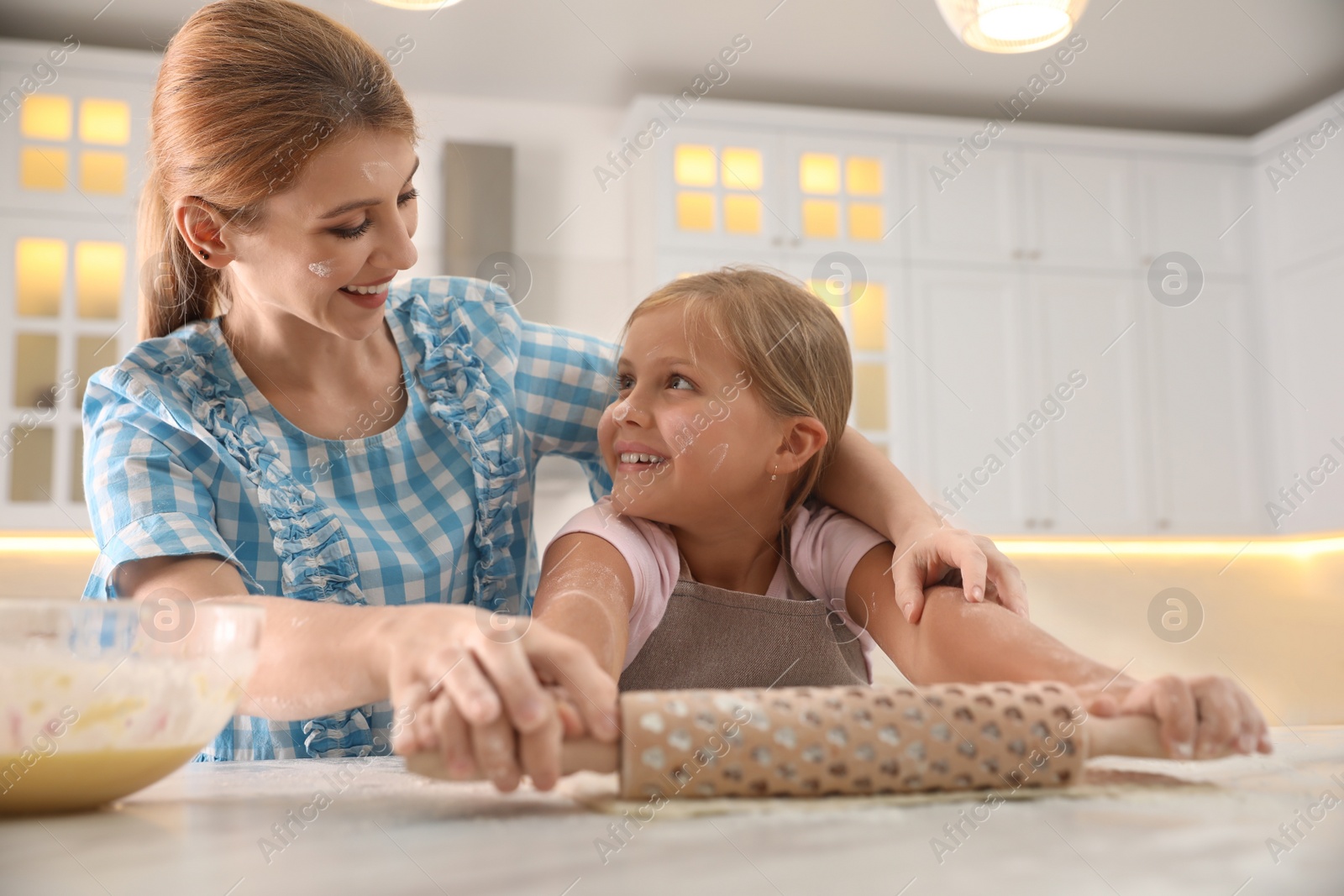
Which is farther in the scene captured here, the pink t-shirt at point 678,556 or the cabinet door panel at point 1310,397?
the cabinet door panel at point 1310,397

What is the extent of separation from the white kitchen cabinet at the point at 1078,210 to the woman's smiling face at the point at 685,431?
2532 millimetres

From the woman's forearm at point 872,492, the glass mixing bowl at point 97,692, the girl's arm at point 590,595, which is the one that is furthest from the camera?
the woman's forearm at point 872,492

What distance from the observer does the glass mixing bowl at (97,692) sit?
1.51 feet

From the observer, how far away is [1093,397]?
10.8ft

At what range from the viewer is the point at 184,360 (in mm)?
930

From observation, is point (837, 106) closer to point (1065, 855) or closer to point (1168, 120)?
point (1168, 120)

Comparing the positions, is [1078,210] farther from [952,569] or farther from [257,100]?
[257,100]

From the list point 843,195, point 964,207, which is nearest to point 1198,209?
point 964,207

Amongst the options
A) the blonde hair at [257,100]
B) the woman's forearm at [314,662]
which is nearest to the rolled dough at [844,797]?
the woman's forearm at [314,662]

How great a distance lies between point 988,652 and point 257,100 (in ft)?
2.41

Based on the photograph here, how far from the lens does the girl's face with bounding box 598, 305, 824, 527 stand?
37.8 inches

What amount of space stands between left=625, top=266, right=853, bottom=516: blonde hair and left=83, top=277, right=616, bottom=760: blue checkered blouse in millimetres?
148

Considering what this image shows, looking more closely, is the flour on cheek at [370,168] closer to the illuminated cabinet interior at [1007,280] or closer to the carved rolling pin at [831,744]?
the carved rolling pin at [831,744]

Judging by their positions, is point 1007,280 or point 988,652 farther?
point 1007,280
